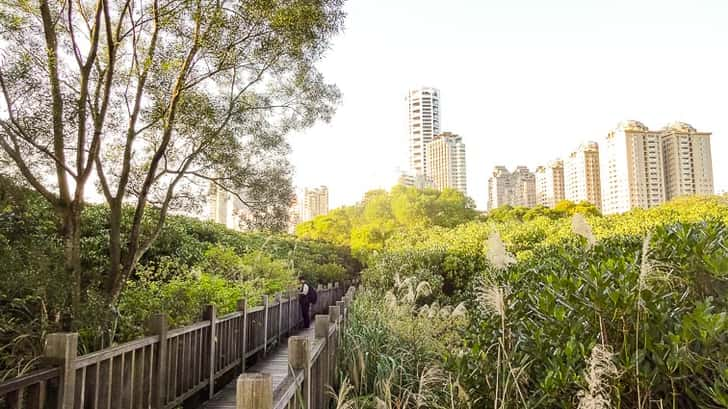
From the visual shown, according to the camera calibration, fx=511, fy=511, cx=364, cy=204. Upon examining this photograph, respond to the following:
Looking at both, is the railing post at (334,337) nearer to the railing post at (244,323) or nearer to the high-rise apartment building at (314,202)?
the railing post at (244,323)

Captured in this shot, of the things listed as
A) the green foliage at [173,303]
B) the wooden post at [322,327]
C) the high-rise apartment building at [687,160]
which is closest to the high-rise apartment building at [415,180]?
the high-rise apartment building at [687,160]

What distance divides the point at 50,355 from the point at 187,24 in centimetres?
622

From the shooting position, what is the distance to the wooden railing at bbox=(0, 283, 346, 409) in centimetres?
262

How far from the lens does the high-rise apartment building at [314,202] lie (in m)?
52.4

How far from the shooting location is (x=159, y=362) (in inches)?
157

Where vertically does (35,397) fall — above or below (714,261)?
below

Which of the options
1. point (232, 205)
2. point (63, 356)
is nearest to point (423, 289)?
point (63, 356)

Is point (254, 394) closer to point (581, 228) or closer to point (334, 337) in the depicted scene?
point (581, 228)

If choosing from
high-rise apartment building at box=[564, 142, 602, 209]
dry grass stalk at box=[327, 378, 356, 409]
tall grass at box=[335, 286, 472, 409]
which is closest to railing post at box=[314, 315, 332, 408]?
tall grass at box=[335, 286, 472, 409]

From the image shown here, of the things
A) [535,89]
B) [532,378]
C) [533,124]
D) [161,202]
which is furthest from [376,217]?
[532,378]

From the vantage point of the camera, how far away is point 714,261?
216cm

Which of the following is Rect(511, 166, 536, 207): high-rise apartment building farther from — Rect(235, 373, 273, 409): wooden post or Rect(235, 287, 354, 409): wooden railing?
Rect(235, 373, 273, 409): wooden post

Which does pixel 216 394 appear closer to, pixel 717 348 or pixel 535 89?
pixel 717 348

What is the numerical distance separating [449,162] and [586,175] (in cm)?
1624
